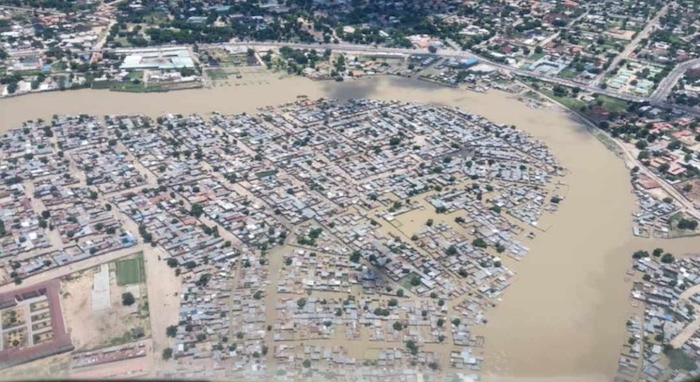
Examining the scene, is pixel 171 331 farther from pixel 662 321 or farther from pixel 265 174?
pixel 662 321

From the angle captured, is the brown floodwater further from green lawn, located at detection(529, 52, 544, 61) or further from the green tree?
the green tree

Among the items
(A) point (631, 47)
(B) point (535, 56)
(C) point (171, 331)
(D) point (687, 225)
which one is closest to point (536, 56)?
(B) point (535, 56)

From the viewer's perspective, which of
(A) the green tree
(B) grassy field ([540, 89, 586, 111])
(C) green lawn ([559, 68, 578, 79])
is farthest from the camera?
(C) green lawn ([559, 68, 578, 79])

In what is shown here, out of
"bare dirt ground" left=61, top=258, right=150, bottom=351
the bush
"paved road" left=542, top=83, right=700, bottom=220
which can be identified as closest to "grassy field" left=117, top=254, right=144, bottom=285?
"bare dirt ground" left=61, top=258, right=150, bottom=351

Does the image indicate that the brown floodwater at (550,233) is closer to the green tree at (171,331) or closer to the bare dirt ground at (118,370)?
the green tree at (171,331)

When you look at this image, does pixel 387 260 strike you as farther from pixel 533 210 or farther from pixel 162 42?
pixel 162 42

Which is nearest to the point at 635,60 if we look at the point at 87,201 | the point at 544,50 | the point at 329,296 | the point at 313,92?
the point at 544,50
